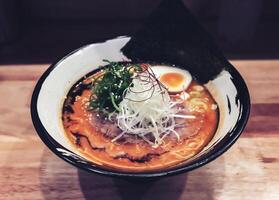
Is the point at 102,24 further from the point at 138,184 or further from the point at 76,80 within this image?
the point at 138,184

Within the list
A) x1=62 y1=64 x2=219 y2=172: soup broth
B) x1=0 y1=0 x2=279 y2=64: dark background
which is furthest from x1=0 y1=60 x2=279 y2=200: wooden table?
x1=0 y1=0 x2=279 y2=64: dark background

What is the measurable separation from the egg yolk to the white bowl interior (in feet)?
0.33

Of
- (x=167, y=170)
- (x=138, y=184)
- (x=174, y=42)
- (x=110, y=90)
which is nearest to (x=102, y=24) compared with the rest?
(x=174, y=42)

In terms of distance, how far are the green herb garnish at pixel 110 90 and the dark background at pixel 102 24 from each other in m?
0.55

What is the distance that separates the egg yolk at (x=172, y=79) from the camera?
138cm

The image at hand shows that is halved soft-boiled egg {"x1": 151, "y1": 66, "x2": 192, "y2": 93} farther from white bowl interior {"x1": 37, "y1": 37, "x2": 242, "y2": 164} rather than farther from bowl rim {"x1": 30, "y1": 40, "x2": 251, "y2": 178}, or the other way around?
bowl rim {"x1": 30, "y1": 40, "x2": 251, "y2": 178}

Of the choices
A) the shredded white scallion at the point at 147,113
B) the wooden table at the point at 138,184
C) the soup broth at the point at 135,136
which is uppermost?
the shredded white scallion at the point at 147,113

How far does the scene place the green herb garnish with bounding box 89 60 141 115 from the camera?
1.21 m

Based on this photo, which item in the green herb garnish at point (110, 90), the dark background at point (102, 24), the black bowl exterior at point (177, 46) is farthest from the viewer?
the dark background at point (102, 24)

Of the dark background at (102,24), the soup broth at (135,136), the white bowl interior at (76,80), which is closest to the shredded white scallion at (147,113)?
the soup broth at (135,136)

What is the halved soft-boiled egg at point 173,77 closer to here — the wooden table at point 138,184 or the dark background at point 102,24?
the wooden table at point 138,184

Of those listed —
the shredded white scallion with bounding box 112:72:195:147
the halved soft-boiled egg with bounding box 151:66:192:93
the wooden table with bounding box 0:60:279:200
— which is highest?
the shredded white scallion with bounding box 112:72:195:147

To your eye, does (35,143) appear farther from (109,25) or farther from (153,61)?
(109,25)

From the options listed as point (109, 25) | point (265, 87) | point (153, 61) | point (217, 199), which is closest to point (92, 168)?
point (217, 199)
